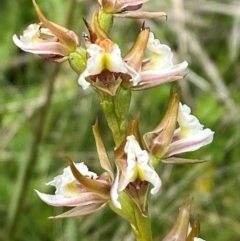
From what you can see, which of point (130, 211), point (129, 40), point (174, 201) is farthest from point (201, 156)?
point (130, 211)

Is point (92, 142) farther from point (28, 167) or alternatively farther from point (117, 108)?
point (117, 108)

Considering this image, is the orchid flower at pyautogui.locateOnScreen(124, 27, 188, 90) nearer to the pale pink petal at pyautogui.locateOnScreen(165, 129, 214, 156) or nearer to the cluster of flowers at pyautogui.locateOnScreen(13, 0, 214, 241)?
the cluster of flowers at pyautogui.locateOnScreen(13, 0, 214, 241)

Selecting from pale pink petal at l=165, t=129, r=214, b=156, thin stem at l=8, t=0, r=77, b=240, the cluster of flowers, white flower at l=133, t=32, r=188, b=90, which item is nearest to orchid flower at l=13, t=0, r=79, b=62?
the cluster of flowers

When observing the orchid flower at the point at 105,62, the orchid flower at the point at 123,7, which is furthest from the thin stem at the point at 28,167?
the orchid flower at the point at 105,62

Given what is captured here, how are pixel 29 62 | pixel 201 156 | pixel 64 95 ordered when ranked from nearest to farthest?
pixel 201 156 → pixel 64 95 → pixel 29 62

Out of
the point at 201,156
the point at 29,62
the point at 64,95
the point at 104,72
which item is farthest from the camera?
the point at 29,62

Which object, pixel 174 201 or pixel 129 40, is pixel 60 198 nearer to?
pixel 174 201

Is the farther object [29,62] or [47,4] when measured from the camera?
[29,62]
